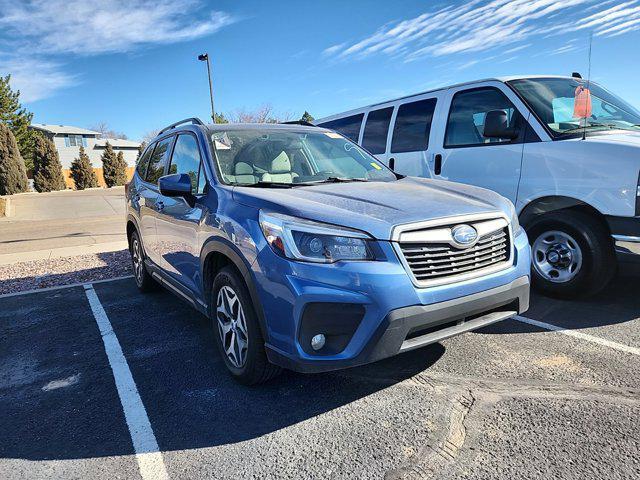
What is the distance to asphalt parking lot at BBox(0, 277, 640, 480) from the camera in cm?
230

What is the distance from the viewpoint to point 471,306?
265 centimetres

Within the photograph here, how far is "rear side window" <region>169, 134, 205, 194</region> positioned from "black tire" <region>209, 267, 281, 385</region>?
2.83 feet

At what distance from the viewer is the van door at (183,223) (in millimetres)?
3557

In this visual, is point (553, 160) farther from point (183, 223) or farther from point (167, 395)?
point (167, 395)

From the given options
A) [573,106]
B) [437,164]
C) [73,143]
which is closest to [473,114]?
[437,164]

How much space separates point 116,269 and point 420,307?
Result: 6.40 meters

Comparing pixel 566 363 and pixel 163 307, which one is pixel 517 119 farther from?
pixel 163 307

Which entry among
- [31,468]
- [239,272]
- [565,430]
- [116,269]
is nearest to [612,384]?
[565,430]

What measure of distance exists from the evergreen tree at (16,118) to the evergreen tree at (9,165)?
13.4 meters

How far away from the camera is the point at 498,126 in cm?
454

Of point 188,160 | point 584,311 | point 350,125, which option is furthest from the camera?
point 350,125

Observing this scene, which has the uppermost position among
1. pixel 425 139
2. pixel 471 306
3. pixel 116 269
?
pixel 425 139

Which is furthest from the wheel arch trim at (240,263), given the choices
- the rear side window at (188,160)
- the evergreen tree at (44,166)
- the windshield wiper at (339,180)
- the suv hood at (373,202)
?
the evergreen tree at (44,166)

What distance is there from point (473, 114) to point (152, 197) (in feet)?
11.9
